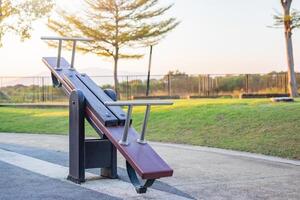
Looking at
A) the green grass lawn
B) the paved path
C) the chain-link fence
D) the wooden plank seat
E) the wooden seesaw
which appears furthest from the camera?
the chain-link fence

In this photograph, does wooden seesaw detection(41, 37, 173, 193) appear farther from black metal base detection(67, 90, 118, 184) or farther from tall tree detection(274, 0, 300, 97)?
tall tree detection(274, 0, 300, 97)

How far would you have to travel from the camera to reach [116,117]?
6684mm

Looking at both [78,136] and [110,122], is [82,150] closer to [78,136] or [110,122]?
[78,136]

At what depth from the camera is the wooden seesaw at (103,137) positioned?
6.07 meters

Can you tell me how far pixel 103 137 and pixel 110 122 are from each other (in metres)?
0.77

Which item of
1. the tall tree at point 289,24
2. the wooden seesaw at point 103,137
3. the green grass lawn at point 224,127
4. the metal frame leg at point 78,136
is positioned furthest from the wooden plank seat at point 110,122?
the tall tree at point 289,24

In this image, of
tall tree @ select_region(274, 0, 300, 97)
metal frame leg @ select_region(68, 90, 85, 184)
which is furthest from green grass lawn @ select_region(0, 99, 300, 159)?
tall tree @ select_region(274, 0, 300, 97)

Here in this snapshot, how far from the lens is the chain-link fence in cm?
3312

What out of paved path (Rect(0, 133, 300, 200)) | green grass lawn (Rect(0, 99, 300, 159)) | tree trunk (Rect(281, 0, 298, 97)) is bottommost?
paved path (Rect(0, 133, 300, 200))

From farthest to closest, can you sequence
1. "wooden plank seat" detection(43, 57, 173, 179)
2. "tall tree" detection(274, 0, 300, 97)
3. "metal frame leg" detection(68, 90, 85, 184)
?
1. "tall tree" detection(274, 0, 300, 97)
2. "metal frame leg" detection(68, 90, 85, 184)
3. "wooden plank seat" detection(43, 57, 173, 179)

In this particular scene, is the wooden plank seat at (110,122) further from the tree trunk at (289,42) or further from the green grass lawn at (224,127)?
the tree trunk at (289,42)

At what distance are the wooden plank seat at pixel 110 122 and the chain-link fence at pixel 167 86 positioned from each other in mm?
24610

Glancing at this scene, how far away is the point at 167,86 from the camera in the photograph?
111ft

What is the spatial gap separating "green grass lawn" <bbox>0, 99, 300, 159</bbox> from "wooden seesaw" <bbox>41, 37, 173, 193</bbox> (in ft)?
14.1
